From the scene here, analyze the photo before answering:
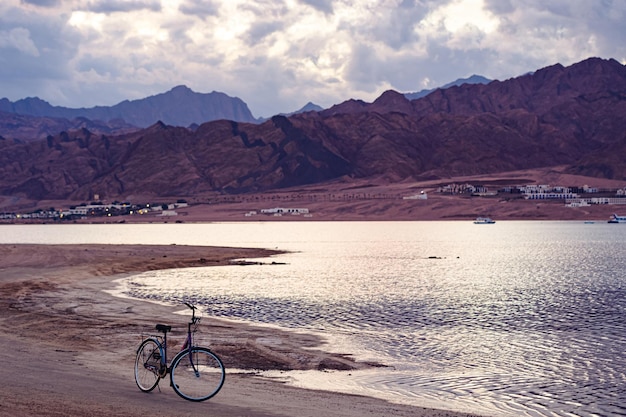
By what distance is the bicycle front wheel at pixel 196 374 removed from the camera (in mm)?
21125

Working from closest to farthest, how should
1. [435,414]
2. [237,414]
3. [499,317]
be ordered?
[237,414], [435,414], [499,317]

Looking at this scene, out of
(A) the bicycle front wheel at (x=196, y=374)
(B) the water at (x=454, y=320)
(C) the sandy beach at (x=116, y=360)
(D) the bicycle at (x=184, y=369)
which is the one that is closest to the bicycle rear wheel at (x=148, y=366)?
(D) the bicycle at (x=184, y=369)

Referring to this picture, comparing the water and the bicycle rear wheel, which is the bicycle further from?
the water

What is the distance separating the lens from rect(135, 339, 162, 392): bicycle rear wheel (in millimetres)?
21594

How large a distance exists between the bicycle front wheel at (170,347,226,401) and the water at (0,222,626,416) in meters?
4.60

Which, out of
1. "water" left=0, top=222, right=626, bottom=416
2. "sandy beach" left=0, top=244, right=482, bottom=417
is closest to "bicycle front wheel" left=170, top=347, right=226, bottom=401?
"sandy beach" left=0, top=244, right=482, bottom=417

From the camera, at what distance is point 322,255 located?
118m

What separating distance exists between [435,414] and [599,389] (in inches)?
322

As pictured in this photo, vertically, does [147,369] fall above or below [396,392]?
above

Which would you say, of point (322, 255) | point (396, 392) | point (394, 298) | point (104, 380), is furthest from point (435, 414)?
point (322, 255)

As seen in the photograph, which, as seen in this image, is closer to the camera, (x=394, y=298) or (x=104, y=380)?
(x=104, y=380)

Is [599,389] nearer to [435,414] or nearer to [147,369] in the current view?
[435,414]

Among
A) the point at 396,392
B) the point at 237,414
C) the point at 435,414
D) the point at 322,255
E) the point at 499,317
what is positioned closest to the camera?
the point at 237,414

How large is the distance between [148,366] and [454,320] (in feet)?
88.6
